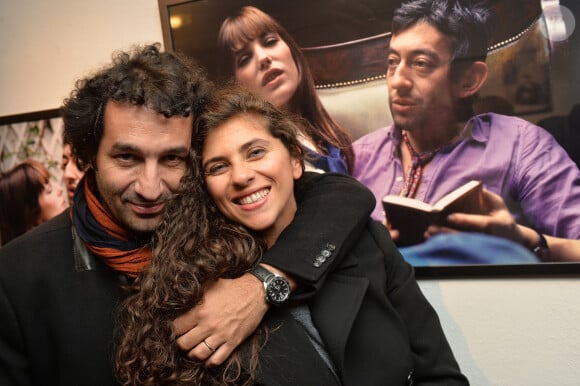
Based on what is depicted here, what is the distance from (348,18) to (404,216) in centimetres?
67

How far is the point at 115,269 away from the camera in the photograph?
123cm

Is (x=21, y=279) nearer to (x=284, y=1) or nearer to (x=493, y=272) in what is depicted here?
(x=284, y=1)

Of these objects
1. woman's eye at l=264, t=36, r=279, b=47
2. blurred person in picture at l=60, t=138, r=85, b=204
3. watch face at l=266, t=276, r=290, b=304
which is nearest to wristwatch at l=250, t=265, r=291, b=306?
watch face at l=266, t=276, r=290, b=304

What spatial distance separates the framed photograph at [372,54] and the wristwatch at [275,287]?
66 centimetres

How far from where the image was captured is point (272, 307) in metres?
1.18

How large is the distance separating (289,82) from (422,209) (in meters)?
0.62

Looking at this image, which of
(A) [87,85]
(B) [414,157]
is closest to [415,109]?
(B) [414,157]

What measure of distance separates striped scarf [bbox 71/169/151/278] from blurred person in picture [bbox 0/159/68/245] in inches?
34.8

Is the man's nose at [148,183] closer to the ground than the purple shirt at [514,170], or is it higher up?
higher up

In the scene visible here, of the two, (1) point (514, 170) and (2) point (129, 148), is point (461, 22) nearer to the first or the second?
(1) point (514, 170)

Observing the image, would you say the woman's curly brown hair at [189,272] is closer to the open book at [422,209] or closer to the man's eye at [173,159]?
the man's eye at [173,159]

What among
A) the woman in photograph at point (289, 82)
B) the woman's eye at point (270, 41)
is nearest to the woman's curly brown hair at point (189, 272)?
the woman in photograph at point (289, 82)

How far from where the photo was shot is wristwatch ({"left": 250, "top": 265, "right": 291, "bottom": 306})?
3.57ft

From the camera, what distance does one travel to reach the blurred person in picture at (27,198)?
82.0 inches
